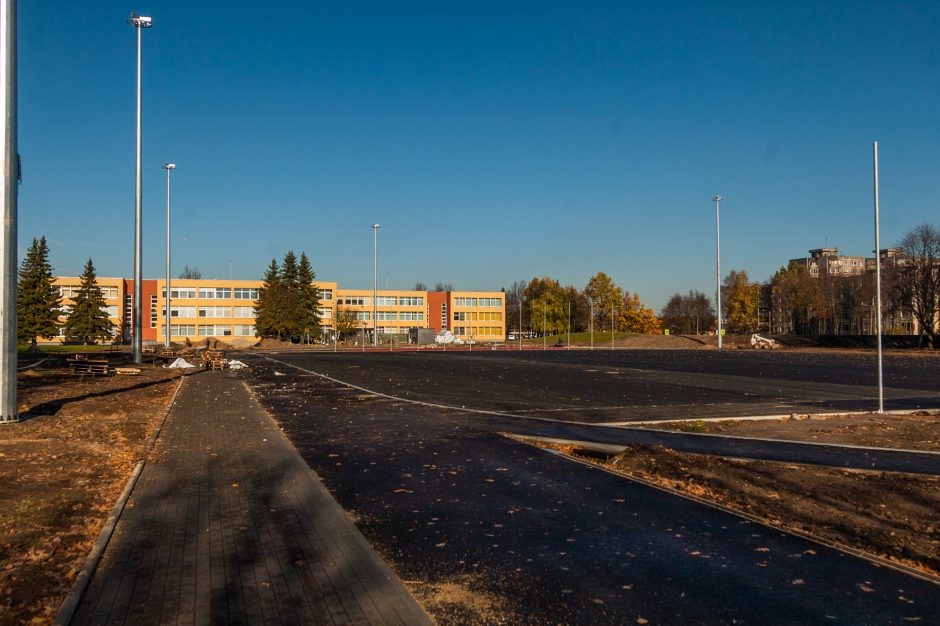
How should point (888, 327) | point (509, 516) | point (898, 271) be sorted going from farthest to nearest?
point (888, 327), point (898, 271), point (509, 516)

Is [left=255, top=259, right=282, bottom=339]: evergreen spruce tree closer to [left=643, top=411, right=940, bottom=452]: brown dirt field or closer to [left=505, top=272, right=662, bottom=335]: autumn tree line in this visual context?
[left=505, top=272, right=662, bottom=335]: autumn tree line

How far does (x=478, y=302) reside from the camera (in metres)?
126

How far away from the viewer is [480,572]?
5309mm

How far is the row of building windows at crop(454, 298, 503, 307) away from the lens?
12475cm

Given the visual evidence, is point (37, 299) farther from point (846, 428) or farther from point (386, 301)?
point (846, 428)

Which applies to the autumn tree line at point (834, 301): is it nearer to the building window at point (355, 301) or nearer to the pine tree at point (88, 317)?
the building window at point (355, 301)

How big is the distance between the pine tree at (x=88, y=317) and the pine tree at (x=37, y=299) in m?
3.51

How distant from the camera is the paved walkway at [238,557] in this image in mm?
4543

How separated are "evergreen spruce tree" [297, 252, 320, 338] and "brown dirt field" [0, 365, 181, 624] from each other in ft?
249

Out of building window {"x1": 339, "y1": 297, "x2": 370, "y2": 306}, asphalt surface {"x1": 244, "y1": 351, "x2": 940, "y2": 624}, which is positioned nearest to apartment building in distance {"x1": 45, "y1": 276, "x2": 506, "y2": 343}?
building window {"x1": 339, "y1": 297, "x2": 370, "y2": 306}

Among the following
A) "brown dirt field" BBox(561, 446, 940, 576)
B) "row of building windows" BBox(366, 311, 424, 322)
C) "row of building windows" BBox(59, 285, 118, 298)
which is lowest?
"brown dirt field" BBox(561, 446, 940, 576)

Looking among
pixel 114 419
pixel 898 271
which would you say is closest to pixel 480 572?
pixel 114 419

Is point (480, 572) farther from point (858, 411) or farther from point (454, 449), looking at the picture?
point (858, 411)

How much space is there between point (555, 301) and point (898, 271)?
→ 5496 cm
